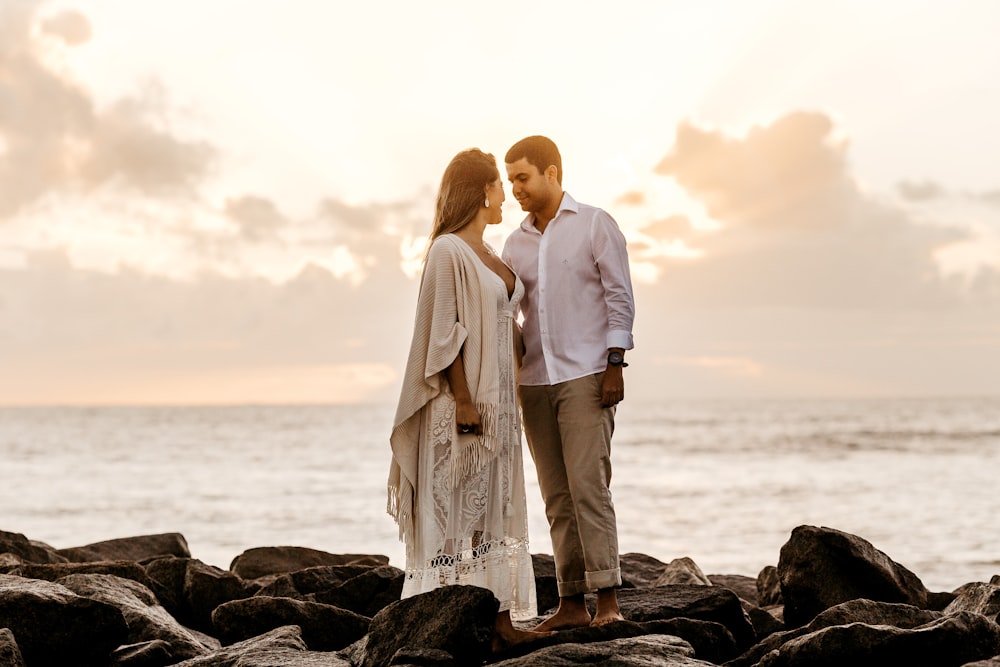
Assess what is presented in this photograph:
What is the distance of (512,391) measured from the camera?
4.95 m

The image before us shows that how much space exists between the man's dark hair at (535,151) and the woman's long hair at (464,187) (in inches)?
18.3

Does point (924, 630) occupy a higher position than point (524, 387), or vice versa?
point (524, 387)

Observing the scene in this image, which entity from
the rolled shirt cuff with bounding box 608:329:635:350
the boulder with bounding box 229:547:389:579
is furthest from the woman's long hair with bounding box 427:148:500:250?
the boulder with bounding box 229:547:389:579

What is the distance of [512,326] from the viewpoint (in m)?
5.10

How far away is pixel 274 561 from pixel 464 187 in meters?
4.83

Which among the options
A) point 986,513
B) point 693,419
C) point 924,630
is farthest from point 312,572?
point 693,419

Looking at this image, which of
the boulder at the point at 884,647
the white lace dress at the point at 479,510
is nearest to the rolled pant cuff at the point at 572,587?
the white lace dress at the point at 479,510

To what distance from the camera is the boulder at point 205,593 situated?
22.1 feet

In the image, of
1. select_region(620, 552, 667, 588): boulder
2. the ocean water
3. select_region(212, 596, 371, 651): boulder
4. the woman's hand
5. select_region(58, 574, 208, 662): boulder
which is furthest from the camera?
the ocean water

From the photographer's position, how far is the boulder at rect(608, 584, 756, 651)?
18.2 feet

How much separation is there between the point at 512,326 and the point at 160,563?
129 inches

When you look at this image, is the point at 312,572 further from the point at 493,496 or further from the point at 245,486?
the point at 245,486

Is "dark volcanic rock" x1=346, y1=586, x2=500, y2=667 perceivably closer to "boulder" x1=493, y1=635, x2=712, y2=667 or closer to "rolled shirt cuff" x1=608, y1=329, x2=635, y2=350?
"boulder" x1=493, y1=635, x2=712, y2=667

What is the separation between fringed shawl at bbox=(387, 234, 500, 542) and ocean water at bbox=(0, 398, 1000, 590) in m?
8.71
